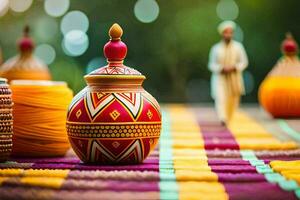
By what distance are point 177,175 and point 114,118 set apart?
375mm

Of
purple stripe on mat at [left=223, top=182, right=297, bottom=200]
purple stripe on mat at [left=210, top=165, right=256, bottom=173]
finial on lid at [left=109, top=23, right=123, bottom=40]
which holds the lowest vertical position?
purple stripe on mat at [left=210, top=165, right=256, bottom=173]

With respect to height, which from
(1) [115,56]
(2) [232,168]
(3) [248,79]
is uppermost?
(1) [115,56]

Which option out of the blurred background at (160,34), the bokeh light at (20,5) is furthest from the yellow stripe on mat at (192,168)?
the bokeh light at (20,5)

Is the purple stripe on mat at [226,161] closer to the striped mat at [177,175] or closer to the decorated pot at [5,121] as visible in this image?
the striped mat at [177,175]

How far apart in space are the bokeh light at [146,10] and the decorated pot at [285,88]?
239cm

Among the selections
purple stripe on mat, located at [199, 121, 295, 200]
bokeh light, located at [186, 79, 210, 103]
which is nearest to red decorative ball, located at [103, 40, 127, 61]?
purple stripe on mat, located at [199, 121, 295, 200]

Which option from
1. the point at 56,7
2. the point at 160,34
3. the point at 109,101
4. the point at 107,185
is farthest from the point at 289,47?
the point at 107,185

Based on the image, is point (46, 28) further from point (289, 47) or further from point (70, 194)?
point (70, 194)

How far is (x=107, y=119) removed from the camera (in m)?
3.07

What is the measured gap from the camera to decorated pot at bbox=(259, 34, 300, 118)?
6461mm

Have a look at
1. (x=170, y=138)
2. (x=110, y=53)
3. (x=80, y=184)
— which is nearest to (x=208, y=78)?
(x=170, y=138)

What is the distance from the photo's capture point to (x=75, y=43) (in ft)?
29.6

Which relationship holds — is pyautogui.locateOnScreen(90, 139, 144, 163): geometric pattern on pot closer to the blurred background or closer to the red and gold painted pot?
the red and gold painted pot

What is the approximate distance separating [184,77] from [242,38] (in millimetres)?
852
